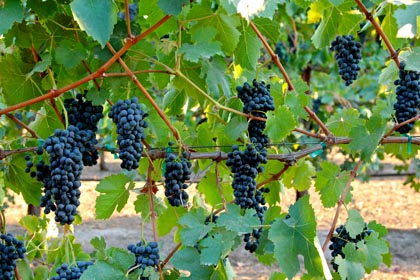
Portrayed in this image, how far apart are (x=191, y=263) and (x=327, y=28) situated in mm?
1181

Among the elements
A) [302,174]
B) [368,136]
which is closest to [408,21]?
[368,136]

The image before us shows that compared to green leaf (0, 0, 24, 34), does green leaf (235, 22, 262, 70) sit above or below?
below

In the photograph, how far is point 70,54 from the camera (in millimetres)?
2041

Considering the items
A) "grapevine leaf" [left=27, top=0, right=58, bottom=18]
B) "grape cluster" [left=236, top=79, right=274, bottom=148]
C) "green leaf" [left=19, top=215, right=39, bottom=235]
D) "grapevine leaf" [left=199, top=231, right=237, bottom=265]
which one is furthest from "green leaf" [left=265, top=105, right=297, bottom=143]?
"green leaf" [left=19, top=215, right=39, bottom=235]

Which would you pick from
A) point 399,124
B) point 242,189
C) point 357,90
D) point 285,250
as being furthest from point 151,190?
point 357,90

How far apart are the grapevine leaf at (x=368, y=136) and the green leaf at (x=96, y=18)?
1081 mm

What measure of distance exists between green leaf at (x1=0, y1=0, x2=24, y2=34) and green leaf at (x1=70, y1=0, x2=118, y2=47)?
24 cm

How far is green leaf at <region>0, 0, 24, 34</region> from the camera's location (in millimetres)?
1638

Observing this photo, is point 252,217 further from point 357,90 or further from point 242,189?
point 357,90

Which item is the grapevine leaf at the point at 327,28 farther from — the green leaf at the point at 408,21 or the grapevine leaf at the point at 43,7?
the green leaf at the point at 408,21

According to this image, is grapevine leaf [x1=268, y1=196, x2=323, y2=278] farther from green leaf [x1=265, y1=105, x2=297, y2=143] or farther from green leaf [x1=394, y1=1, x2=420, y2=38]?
green leaf [x1=394, y1=1, x2=420, y2=38]

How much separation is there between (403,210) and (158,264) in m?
9.41

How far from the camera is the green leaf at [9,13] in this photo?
164 centimetres

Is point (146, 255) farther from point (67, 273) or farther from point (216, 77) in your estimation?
point (216, 77)
